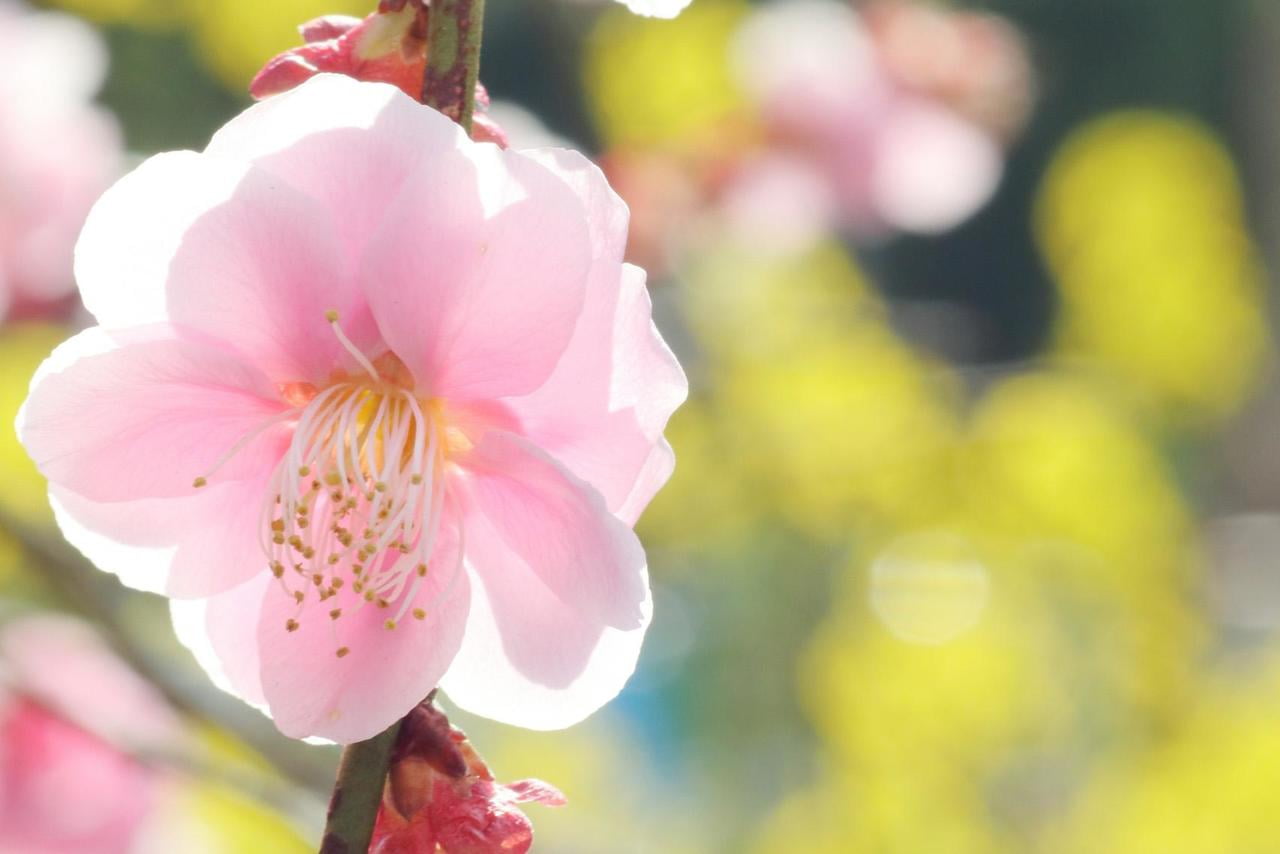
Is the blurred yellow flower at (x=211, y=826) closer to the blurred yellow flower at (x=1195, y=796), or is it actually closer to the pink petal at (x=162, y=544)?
the pink petal at (x=162, y=544)

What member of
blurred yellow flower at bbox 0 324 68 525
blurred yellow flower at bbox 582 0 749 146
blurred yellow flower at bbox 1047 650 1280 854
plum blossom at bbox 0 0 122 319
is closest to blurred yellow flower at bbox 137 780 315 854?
blurred yellow flower at bbox 0 324 68 525

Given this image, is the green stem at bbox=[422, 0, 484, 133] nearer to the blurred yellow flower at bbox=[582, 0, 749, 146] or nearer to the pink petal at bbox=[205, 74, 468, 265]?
the pink petal at bbox=[205, 74, 468, 265]

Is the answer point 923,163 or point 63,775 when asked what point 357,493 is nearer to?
point 63,775

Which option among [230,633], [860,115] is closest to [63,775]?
[230,633]

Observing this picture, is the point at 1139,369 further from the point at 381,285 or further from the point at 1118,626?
the point at 381,285

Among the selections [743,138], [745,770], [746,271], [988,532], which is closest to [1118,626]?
[988,532]

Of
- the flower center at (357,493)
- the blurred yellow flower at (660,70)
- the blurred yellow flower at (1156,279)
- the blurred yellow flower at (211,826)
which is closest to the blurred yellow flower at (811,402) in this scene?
the blurred yellow flower at (660,70)

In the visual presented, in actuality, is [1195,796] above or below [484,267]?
below
